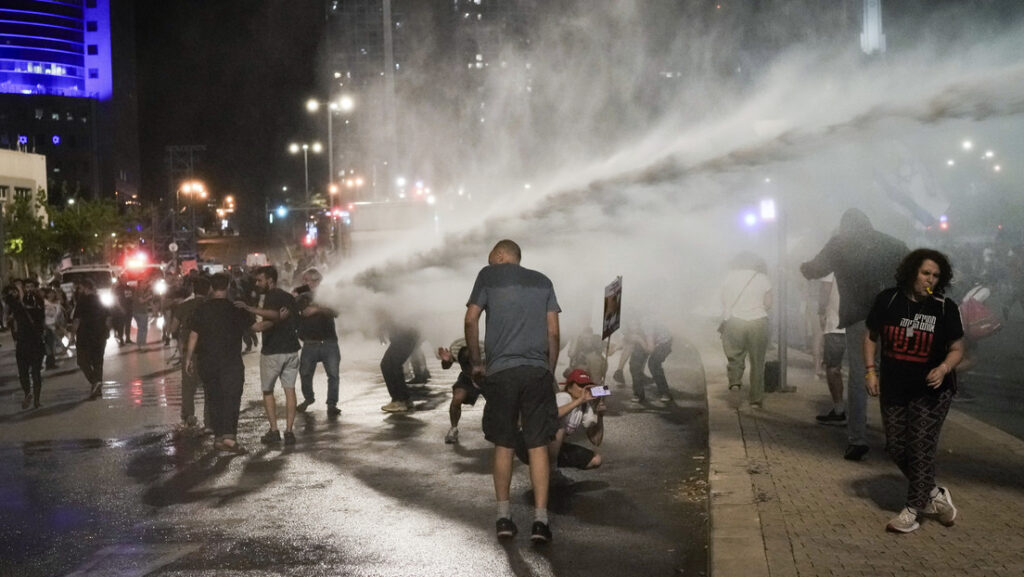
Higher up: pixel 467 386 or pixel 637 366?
pixel 467 386

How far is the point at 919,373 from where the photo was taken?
18.5 ft

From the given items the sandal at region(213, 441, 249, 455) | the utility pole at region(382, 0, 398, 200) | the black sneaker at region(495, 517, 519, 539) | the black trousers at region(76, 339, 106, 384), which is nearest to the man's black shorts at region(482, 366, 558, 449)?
the black sneaker at region(495, 517, 519, 539)

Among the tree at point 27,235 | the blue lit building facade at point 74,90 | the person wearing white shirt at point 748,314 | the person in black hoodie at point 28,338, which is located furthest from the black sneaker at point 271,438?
the blue lit building facade at point 74,90

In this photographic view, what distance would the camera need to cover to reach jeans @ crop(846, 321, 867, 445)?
7.47 meters

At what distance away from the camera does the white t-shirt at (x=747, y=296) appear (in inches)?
416

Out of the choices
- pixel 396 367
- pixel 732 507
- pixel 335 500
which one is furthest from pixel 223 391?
pixel 732 507

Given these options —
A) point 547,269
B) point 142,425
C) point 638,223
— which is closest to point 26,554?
point 142,425

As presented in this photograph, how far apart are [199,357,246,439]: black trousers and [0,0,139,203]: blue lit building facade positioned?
125923 millimetres

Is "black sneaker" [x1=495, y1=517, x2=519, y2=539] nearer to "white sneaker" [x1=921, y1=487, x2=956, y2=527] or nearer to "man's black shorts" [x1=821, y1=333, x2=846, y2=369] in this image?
"white sneaker" [x1=921, y1=487, x2=956, y2=527]

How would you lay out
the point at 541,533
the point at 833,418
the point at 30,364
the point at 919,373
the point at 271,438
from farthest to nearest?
the point at 30,364 < the point at 271,438 < the point at 833,418 < the point at 541,533 < the point at 919,373

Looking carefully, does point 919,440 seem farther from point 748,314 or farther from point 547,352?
point 748,314

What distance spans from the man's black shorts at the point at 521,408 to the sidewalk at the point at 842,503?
1.17m

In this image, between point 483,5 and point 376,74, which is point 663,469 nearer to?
point 376,74

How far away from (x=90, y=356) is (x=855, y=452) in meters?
10.5
